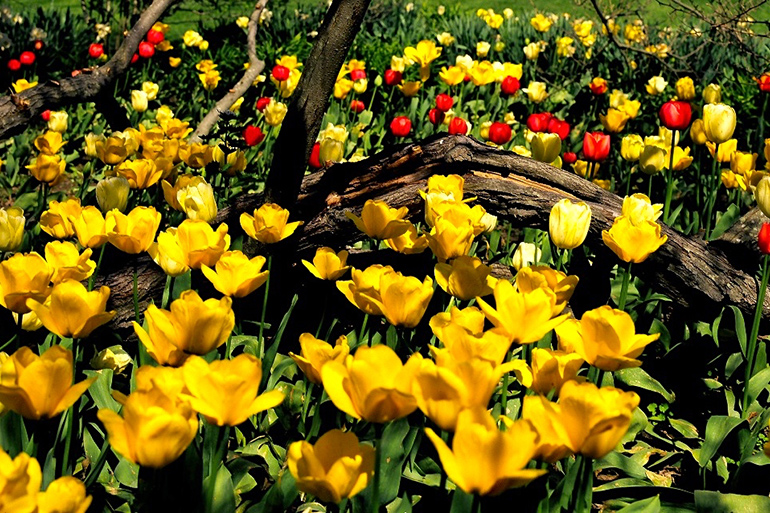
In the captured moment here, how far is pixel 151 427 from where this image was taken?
1070 millimetres

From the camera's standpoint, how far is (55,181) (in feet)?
10.1

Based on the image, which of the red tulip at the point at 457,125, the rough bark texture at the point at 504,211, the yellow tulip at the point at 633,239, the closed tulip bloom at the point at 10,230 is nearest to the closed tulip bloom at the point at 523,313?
the yellow tulip at the point at 633,239

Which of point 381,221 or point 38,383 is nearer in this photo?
point 38,383

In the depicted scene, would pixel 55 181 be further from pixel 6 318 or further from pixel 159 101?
pixel 159 101

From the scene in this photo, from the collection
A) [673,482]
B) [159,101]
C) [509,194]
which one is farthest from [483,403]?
[159,101]

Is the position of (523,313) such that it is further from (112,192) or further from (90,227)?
(112,192)

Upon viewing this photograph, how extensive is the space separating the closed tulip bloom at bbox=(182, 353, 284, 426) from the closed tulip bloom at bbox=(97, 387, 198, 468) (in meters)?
0.03

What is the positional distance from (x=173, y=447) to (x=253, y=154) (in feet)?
12.0

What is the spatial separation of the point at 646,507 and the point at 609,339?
0.48 meters

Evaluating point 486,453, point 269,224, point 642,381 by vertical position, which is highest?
point 486,453

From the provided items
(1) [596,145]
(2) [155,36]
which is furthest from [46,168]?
(2) [155,36]

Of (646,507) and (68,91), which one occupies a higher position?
(68,91)

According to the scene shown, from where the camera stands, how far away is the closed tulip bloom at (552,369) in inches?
53.7

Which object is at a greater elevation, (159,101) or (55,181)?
(55,181)
